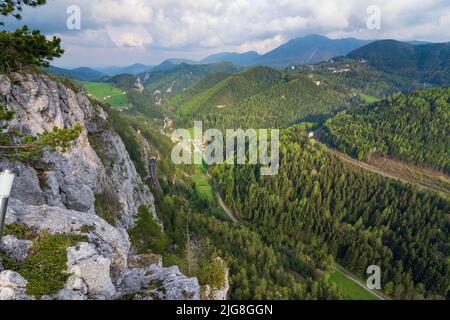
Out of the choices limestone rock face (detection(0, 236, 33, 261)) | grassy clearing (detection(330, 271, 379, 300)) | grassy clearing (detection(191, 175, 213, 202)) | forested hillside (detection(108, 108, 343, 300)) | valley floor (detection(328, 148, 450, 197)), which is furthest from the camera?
valley floor (detection(328, 148, 450, 197))

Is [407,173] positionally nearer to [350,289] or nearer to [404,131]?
[404,131]

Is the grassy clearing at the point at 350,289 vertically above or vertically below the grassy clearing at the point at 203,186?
below

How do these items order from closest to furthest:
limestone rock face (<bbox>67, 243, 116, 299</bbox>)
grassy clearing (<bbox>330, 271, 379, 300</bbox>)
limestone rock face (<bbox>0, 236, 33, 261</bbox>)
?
limestone rock face (<bbox>0, 236, 33, 261</bbox>) < limestone rock face (<bbox>67, 243, 116, 299</bbox>) < grassy clearing (<bbox>330, 271, 379, 300</bbox>)

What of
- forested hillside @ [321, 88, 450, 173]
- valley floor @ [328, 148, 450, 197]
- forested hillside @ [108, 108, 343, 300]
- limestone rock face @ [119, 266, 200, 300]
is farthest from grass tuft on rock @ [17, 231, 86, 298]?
forested hillside @ [321, 88, 450, 173]

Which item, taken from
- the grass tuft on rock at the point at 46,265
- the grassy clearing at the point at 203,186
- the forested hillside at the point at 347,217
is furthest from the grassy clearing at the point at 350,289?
→ the grass tuft on rock at the point at 46,265

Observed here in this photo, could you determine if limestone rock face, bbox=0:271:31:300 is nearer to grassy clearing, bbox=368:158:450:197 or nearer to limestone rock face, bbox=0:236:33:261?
limestone rock face, bbox=0:236:33:261

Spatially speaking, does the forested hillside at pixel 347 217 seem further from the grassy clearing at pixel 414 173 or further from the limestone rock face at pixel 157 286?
the limestone rock face at pixel 157 286
